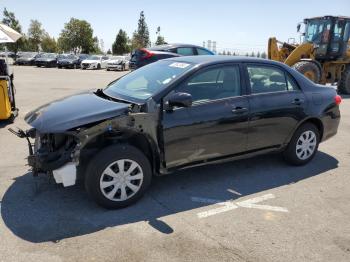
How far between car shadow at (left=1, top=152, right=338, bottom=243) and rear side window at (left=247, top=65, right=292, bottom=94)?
119cm

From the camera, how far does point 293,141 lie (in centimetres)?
528

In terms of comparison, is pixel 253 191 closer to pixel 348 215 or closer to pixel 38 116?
pixel 348 215

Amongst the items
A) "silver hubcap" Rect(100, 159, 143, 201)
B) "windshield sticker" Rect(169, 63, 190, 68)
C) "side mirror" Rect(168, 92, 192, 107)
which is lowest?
"silver hubcap" Rect(100, 159, 143, 201)

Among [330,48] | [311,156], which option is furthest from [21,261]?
[330,48]

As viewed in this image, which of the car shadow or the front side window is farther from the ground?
the front side window

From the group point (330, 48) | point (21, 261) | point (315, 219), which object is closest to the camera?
point (21, 261)

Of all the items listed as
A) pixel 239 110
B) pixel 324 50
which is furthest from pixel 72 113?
pixel 324 50

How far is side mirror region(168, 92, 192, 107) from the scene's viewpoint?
397cm

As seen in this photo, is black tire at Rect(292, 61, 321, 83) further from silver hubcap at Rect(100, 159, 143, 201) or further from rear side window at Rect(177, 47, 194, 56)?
silver hubcap at Rect(100, 159, 143, 201)

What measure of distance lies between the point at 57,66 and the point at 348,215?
3313cm

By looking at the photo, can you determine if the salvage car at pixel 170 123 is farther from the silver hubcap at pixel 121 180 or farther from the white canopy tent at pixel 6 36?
the white canopy tent at pixel 6 36

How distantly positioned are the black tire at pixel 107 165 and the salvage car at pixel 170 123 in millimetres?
10

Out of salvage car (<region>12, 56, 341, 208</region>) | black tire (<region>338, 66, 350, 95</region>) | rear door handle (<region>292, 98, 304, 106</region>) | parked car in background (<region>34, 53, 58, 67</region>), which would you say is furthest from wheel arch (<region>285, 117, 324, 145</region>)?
parked car in background (<region>34, 53, 58, 67</region>)

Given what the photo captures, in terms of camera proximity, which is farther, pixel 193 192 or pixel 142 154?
pixel 193 192
